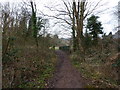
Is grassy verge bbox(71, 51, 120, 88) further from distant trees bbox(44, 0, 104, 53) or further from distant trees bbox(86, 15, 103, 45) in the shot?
distant trees bbox(86, 15, 103, 45)

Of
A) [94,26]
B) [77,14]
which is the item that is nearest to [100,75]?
[77,14]

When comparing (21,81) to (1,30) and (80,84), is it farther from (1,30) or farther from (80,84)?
(1,30)

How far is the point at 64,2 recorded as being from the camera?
13.5 metres

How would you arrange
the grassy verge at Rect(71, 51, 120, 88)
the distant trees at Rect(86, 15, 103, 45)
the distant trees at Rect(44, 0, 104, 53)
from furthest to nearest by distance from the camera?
1. the distant trees at Rect(86, 15, 103, 45)
2. the distant trees at Rect(44, 0, 104, 53)
3. the grassy verge at Rect(71, 51, 120, 88)

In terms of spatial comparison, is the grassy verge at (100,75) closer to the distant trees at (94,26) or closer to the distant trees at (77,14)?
the distant trees at (77,14)

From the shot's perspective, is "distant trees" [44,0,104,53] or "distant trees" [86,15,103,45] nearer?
"distant trees" [44,0,104,53]

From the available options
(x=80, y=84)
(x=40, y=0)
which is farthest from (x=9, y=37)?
(x=40, y=0)

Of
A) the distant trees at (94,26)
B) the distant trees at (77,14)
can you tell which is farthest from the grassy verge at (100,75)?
the distant trees at (94,26)

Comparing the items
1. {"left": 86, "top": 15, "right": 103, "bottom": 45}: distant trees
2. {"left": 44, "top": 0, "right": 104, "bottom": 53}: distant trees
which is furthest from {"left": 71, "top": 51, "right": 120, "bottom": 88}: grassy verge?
{"left": 86, "top": 15, "right": 103, "bottom": 45}: distant trees

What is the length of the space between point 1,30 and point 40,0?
24.5 feet

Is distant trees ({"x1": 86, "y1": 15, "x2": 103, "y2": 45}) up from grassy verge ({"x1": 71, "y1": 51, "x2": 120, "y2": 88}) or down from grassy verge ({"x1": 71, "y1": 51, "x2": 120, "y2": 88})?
up

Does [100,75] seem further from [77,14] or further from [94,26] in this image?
[94,26]

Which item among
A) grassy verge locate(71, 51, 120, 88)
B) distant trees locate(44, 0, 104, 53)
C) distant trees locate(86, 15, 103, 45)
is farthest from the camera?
distant trees locate(86, 15, 103, 45)

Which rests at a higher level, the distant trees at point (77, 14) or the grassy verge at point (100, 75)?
the distant trees at point (77, 14)
